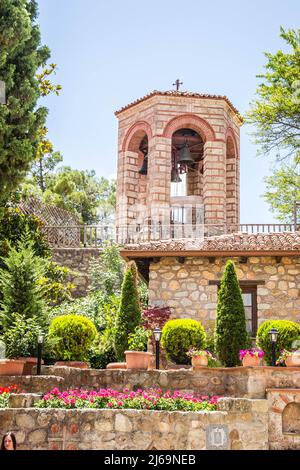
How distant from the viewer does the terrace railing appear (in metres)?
26.0

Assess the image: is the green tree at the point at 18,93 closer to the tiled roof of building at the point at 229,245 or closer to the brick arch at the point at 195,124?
the tiled roof of building at the point at 229,245

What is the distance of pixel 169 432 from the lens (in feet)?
32.4

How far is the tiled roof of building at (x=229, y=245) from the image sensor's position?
49.6 ft

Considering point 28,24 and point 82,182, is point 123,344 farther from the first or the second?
point 82,182

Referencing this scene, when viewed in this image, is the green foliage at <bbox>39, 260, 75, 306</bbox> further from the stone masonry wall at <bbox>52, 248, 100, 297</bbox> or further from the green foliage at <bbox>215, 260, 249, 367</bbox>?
the green foliage at <bbox>215, 260, 249, 367</bbox>

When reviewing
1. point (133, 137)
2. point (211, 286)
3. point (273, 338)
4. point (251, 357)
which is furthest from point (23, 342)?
point (133, 137)

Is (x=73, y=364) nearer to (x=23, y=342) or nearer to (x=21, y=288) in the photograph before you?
(x=23, y=342)

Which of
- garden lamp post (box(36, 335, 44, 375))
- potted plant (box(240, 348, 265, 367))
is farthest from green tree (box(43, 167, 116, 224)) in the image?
potted plant (box(240, 348, 265, 367))

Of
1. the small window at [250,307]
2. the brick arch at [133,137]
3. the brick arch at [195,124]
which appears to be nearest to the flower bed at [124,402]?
the small window at [250,307]

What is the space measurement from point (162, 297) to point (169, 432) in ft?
18.7

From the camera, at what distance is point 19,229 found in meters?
19.6

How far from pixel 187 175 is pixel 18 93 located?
16.8 meters

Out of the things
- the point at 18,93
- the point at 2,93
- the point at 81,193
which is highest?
the point at 81,193
